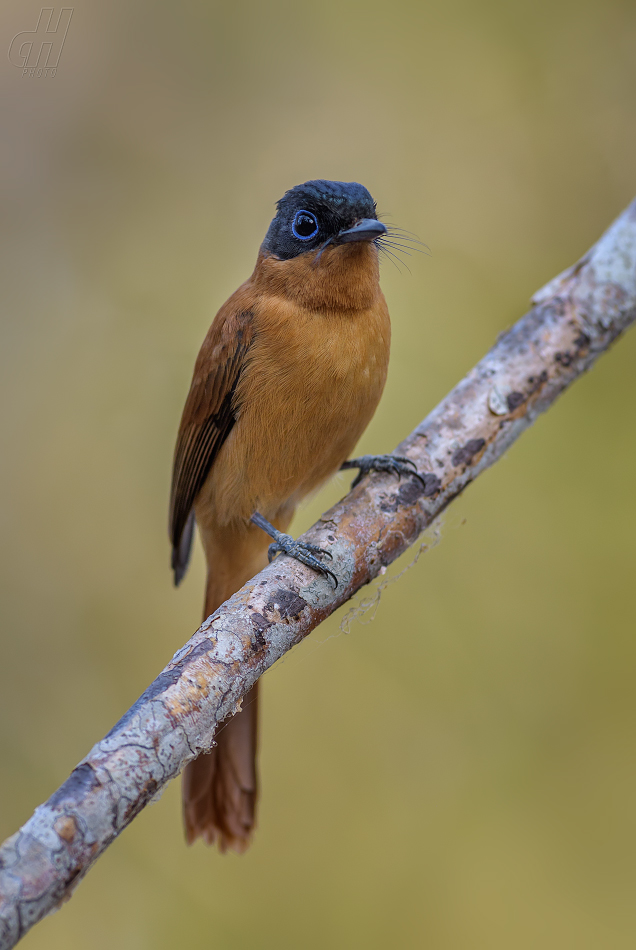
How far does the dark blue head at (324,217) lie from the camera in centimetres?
267

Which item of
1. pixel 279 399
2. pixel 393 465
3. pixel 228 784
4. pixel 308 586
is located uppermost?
pixel 279 399

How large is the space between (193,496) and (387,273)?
7.11 feet

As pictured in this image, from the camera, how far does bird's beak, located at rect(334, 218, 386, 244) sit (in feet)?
8.52

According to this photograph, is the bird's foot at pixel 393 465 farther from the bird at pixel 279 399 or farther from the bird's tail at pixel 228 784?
the bird's tail at pixel 228 784

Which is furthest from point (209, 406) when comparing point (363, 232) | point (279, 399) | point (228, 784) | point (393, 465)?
point (228, 784)

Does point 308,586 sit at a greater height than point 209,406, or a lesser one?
lesser

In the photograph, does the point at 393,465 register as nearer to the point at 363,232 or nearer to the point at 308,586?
the point at 308,586

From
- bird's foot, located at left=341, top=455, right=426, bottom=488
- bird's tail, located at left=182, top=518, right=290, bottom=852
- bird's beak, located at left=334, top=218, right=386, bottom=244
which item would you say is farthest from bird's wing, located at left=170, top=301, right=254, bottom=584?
bird's foot, located at left=341, top=455, right=426, bottom=488

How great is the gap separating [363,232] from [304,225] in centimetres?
32

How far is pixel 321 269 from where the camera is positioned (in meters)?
2.78

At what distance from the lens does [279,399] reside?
112 inches

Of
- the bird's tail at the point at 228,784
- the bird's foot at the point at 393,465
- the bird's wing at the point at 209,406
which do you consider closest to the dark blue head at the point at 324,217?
the bird's wing at the point at 209,406

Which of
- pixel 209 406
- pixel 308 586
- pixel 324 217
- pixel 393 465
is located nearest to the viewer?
pixel 308 586

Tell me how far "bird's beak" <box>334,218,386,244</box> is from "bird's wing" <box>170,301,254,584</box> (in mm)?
501
